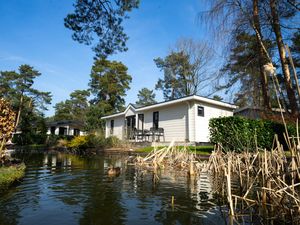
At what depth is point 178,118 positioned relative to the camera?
21.7m

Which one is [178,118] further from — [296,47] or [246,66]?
[296,47]

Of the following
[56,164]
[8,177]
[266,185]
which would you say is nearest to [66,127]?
[56,164]

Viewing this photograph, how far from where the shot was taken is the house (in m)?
20.4

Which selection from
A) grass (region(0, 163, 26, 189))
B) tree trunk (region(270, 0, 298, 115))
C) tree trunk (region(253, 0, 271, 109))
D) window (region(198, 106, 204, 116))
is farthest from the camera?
window (region(198, 106, 204, 116))

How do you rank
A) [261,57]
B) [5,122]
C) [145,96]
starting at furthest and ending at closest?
1. [145,96]
2. [261,57]
3. [5,122]

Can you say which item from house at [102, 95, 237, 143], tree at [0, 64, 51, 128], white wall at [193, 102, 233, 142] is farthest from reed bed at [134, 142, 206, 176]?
tree at [0, 64, 51, 128]

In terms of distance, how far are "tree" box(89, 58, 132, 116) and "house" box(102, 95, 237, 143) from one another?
24321mm

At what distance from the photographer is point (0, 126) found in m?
9.14

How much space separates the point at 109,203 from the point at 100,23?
24.5 feet

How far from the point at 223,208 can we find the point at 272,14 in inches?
490

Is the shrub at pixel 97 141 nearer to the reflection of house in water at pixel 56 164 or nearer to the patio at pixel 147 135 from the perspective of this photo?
the patio at pixel 147 135

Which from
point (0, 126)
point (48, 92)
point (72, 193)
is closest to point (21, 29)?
point (0, 126)

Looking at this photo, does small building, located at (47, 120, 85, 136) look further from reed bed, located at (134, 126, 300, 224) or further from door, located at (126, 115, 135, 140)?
reed bed, located at (134, 126, 300, 224)

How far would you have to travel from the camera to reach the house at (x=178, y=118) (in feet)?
66.9
